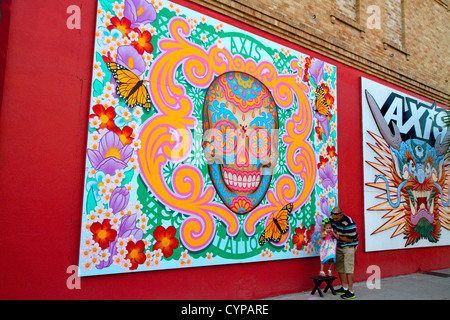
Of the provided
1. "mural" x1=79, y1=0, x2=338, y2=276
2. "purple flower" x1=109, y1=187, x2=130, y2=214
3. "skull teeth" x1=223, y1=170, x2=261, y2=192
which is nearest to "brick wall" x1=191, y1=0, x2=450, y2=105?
"mural" x1=79, y1=0, x2=338, y2=276

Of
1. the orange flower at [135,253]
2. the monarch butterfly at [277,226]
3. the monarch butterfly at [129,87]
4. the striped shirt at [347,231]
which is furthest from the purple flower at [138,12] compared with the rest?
the striped shirt at [347,231]

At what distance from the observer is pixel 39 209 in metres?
3.99

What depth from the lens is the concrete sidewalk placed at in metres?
5.96

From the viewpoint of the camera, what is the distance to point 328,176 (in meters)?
Result: 6.81

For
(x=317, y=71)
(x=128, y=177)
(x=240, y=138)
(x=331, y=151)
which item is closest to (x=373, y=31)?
(x=317, y=71)

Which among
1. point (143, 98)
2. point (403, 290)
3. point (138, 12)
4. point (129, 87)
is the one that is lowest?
point (403, 290)

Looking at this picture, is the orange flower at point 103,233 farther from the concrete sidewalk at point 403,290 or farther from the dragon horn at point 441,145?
the dragon horn at point 441,145

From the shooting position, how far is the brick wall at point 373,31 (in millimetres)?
6324

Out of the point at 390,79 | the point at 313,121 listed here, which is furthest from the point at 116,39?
the point at 390,79

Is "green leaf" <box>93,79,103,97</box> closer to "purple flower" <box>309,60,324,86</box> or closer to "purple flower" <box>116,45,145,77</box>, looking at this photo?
"purple flower" <box>116,45,145,77</box>

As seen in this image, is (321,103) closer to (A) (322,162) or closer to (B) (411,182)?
(A) (322,162)

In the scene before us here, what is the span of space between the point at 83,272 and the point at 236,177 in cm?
260

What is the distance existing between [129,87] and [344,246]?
452 centimetres

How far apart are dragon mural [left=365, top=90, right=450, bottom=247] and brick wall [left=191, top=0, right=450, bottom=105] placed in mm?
1234
